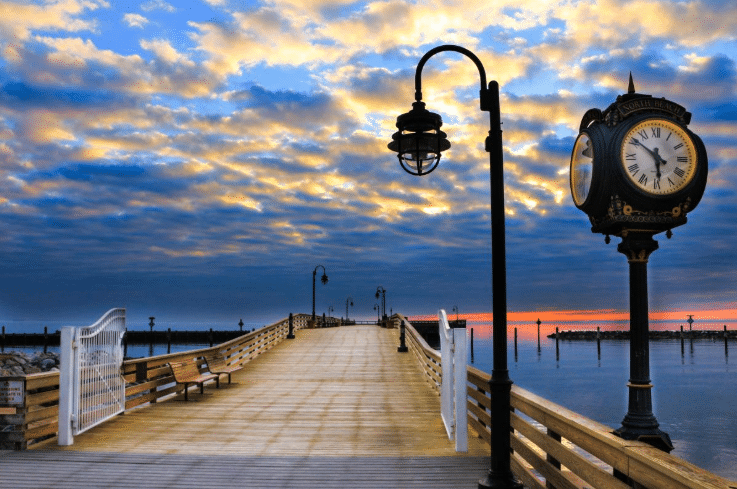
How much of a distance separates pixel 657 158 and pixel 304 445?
603cm

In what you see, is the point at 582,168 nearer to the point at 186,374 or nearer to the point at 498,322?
the point at 498,322

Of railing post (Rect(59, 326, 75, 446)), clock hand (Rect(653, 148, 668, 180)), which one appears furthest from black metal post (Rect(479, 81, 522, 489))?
railing post (Rect(59, 326, 75, 446))

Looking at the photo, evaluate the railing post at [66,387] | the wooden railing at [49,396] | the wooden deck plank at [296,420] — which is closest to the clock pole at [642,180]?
the wooden deck plank at [296,420]

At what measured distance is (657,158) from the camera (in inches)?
220

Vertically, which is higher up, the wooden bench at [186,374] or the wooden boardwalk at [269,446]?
the wooden bench at [186,374]

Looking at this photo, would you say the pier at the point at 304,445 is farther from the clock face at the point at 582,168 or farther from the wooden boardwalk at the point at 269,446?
the clock face at the point at 582,168

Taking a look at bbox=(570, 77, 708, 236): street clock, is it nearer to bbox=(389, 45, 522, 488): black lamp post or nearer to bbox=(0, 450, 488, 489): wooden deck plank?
bbox=(389, 45, 522, 488): black lamp post

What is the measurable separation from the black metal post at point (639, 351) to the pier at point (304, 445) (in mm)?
A: 546

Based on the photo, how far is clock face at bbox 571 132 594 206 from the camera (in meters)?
5.98

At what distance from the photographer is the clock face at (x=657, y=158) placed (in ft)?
18.3

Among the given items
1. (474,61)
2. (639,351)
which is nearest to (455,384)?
(639,351)

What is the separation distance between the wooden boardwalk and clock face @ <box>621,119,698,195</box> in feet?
12.2

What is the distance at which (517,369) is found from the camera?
90625 millimetres

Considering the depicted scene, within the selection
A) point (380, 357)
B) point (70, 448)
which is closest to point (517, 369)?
point (380, 357)
